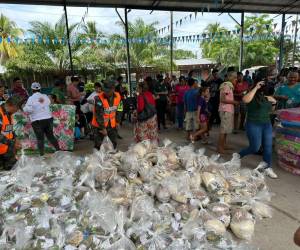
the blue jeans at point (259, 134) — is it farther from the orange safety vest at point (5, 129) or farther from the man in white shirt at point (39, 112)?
the man in white shirt at point (39, 112)

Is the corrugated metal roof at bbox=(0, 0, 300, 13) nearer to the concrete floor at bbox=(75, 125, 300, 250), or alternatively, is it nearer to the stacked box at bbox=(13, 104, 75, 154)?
the stacked box at bbox=(13, 104, 75, 154)

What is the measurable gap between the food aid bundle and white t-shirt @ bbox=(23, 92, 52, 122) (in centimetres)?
408

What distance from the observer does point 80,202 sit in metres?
2.94

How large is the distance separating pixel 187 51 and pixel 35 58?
79.7 ft

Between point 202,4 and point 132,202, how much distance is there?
26.7ft

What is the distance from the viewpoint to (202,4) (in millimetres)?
9438

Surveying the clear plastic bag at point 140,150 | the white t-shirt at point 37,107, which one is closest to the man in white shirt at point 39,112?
the white t-shirt at point 37,107

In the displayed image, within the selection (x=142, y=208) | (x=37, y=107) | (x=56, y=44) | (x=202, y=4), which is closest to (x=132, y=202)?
(x=142, y=208)

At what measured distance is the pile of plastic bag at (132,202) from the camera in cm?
255

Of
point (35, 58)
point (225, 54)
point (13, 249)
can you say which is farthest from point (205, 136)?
point (225, 54)

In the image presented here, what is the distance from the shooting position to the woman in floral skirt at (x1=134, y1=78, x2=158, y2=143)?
5.17 meters

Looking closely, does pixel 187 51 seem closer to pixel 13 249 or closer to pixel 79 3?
pixel 79 3

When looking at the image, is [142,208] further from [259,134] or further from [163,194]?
[259,134]

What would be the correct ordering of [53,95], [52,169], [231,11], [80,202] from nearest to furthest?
[80,202], [52,169], [53,95], [231,11]
